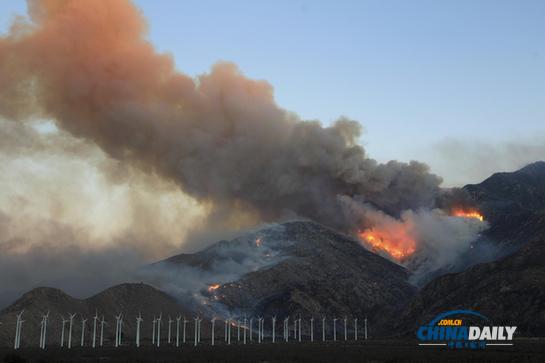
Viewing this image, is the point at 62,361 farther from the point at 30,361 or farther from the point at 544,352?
the point at 544,352

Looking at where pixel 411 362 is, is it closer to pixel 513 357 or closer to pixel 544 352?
pixel 513 357

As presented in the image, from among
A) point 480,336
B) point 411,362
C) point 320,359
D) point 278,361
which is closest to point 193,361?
point 278,361

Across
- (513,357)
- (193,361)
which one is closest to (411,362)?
(513,357)

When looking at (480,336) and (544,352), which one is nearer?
(480,336)

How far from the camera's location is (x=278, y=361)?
125250 millimetres

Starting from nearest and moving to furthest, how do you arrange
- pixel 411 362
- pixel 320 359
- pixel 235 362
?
pixel 411 362 → pixel 235 362 → pixel 320 359

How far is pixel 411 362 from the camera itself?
117 metres

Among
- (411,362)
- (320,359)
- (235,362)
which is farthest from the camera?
(320,359)

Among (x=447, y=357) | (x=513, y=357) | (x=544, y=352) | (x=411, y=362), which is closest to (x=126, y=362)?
(x=411, y=362)

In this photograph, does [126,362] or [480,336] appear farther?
[126,362]

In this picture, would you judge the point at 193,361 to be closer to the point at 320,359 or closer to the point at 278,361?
the point at 278,361

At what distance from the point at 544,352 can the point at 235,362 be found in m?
66.0

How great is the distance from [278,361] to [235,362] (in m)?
8.46

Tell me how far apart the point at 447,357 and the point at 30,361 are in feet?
275
